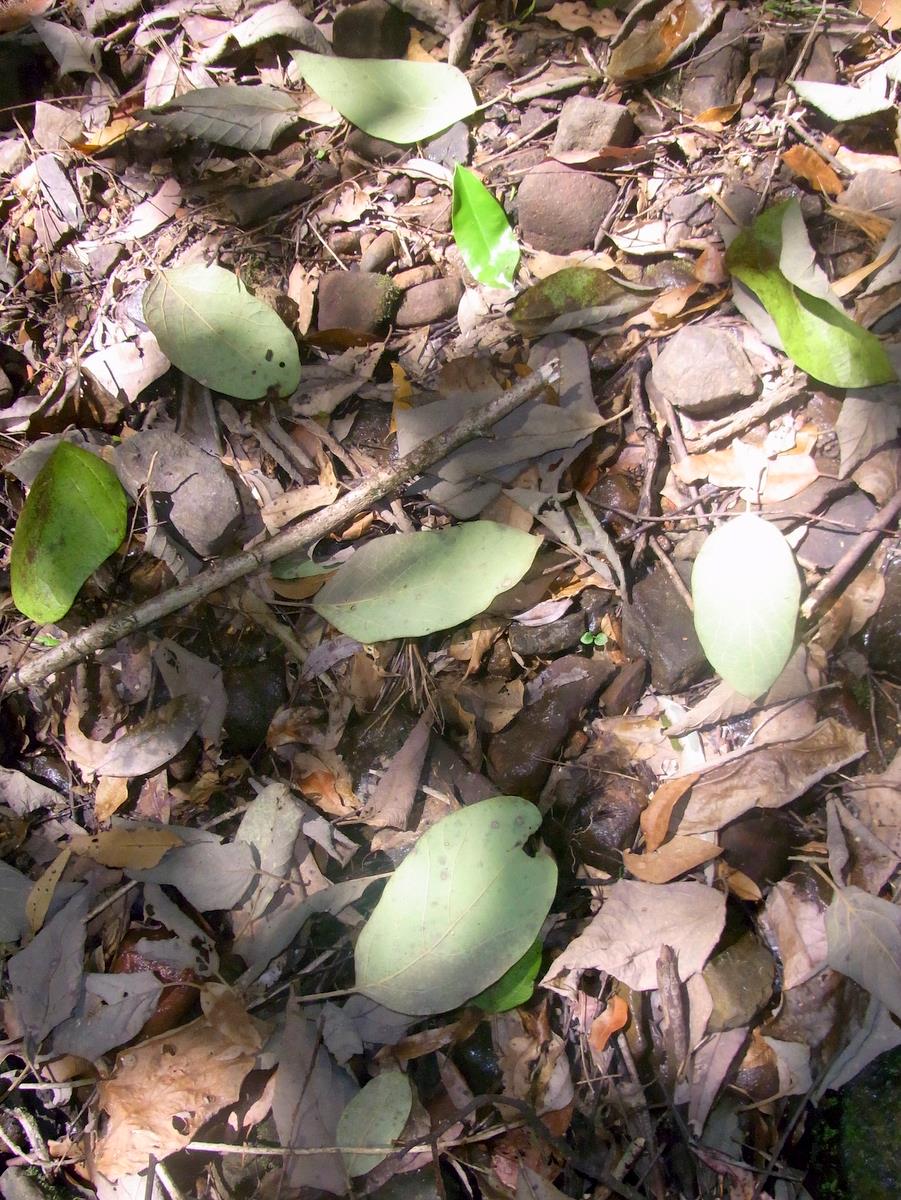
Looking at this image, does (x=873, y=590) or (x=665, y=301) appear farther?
(x=665, y=301)

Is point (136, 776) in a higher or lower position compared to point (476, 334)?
lower

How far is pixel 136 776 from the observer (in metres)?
2.05

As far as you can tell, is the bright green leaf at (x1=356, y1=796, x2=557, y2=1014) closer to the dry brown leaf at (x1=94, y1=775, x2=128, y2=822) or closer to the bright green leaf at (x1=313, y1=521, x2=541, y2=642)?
the bright green leaf at (x1=313, y1=521, x2=541, y2=642)

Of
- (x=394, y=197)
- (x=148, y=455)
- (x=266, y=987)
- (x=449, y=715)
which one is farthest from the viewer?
(x=394, y=197)

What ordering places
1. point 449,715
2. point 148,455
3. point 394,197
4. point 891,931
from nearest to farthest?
point 891,931 → point 449,715 → point 148,455 → point 394,197

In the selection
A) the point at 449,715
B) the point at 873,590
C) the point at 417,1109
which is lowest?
the point at 417,1109

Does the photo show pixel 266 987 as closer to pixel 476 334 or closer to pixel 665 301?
pixel 476 334

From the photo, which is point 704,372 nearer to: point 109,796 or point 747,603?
point 747,603

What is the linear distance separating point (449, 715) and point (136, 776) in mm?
813

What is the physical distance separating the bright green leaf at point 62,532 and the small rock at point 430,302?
2.96 feet

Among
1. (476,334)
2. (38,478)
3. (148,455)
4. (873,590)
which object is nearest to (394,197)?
(476,334)

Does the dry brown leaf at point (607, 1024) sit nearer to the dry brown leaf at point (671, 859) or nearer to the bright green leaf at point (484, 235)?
the dry brown leaf at point (671, 859)

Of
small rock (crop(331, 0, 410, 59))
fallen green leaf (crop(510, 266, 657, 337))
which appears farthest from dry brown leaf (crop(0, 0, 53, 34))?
fallen green leaf (crop(510, 266, 657, 337))

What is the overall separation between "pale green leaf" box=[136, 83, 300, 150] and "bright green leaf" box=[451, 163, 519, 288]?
0.65m
